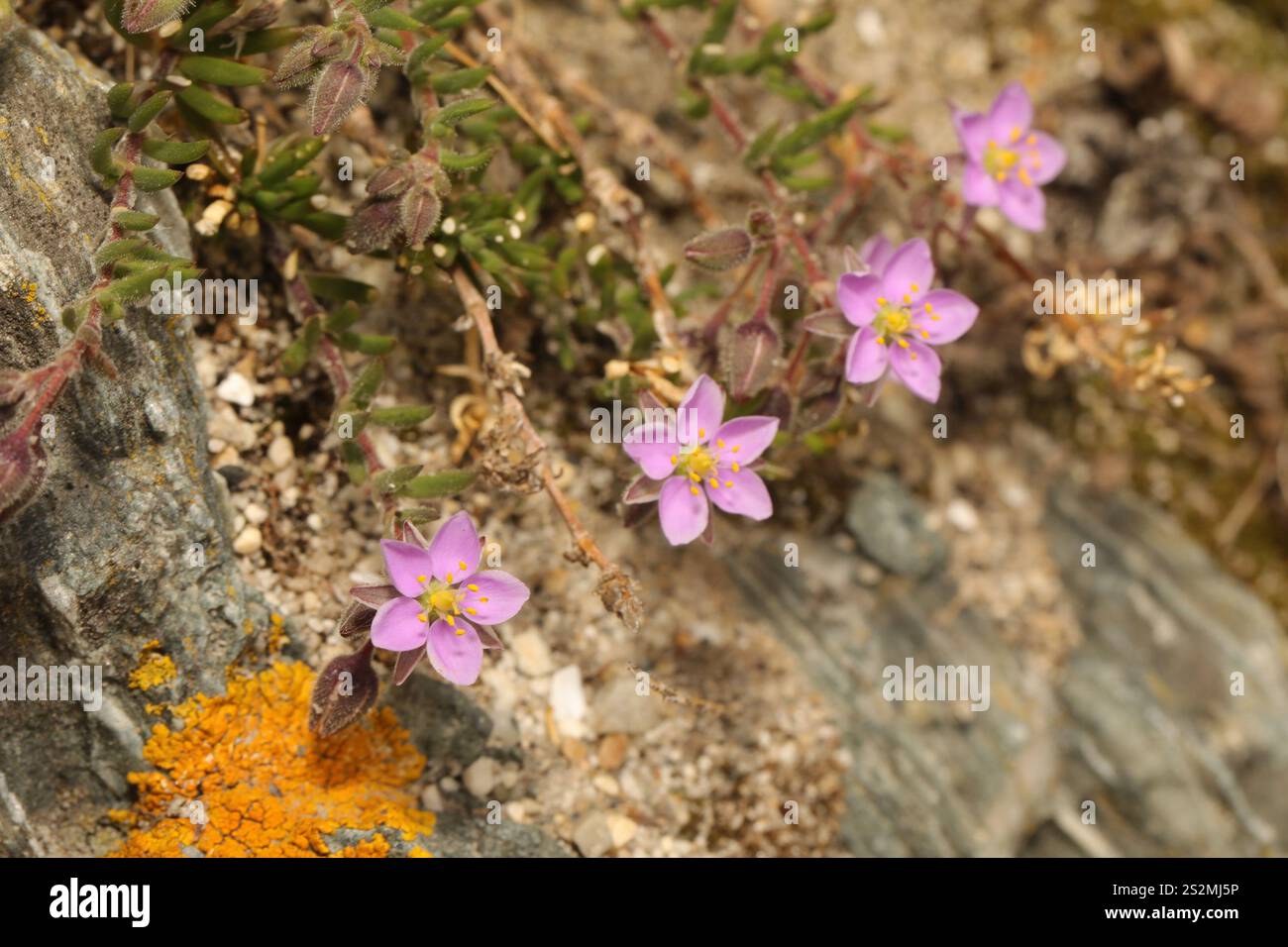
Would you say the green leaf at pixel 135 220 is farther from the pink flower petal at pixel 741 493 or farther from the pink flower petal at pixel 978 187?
the pink flower petal at pixel 978 187

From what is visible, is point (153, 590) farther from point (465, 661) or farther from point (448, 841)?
point (448, 841)

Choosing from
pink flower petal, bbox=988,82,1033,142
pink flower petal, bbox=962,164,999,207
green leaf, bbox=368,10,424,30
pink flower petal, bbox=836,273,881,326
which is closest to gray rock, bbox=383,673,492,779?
pink flower petal, bbox=836,273,881,326

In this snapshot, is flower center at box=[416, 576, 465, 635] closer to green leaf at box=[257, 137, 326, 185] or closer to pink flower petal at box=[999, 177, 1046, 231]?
green leaf at box=[257, 137, 326, 185]

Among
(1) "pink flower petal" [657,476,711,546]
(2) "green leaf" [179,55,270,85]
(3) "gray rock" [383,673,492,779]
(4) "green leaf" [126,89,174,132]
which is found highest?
(2) "green leaf" [179,55,270,85]

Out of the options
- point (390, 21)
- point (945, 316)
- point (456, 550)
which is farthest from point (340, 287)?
point (945, 316)

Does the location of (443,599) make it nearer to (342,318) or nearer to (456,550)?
(456,550)
